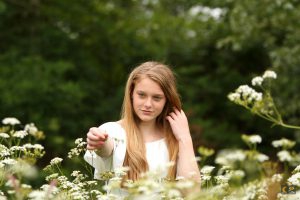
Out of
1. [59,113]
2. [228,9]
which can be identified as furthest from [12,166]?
[228,9]

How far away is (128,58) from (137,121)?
341 inches

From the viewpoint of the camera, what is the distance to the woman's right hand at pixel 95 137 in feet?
9.45

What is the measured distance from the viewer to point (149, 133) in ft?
11.4

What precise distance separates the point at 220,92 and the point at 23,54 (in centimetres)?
467

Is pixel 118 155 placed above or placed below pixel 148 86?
below

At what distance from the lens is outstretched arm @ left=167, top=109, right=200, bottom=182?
325cm

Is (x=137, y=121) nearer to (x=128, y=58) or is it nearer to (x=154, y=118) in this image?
(x=154, y=118)

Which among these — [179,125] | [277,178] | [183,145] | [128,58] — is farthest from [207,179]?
[128,58]

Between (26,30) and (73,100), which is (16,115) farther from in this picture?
(26,30)

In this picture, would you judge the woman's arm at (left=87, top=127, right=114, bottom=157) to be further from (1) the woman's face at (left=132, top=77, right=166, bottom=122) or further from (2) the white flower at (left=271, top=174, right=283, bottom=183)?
(2) the white flower at (left=271, top=174, right=283, bottom=183)

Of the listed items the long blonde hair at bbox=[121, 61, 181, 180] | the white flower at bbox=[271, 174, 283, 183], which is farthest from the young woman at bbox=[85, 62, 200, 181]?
the white flower at bbox=[271, 174, 283, 183]

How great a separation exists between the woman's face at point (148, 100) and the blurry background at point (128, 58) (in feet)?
17.7

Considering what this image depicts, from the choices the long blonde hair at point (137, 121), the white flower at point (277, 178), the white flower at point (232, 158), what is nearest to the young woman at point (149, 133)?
the long blonde hair at point (137, 121)

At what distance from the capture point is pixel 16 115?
9.26m
